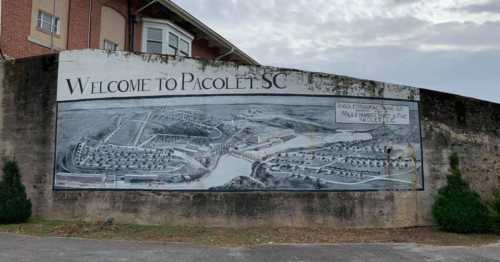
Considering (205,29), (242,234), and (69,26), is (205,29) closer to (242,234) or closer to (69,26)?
(69,26)

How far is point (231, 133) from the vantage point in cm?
1266

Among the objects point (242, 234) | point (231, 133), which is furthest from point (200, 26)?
→ point (242, 234)

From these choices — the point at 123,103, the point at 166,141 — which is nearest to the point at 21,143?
the point at 123,103

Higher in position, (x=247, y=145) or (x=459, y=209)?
(x=247, y=145)

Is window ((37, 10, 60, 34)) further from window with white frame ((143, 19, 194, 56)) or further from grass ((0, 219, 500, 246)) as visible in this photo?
grass ((0, 219, 500, 246))

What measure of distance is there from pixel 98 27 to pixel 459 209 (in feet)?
46.6

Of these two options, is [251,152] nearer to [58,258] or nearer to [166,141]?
[166,141]

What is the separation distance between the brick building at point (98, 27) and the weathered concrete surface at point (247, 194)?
2.67 metres

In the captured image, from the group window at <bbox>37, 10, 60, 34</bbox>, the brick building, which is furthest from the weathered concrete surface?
window at <bbox>37, 10, 60, 34</bbox>

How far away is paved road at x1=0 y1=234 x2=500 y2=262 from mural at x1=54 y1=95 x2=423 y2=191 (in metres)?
2.38

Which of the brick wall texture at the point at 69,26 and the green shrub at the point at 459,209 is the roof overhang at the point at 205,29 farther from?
the green shrub at the point at 459,209

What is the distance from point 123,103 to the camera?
43.2 ft

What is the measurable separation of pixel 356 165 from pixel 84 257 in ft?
22.7

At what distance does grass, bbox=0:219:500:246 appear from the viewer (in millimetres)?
11172
